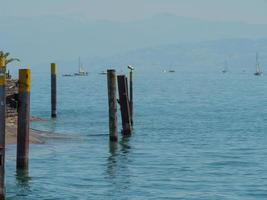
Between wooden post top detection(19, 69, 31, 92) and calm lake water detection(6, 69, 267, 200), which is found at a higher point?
wooden post top detection(19, 69, 31, 92)

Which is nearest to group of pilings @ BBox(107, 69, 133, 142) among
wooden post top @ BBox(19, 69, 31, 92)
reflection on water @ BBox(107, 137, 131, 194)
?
reflection on water @ BBox(107, 137, 131, 194)

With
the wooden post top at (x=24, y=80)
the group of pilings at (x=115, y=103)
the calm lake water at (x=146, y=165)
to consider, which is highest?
the wooden post top at (x=24, y=80)

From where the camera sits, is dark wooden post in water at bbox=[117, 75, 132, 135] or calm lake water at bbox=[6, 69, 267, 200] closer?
calm lake water at bbox=[6, 69, 267, 200]

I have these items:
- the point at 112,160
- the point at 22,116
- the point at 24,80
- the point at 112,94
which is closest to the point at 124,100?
the point at 112,94

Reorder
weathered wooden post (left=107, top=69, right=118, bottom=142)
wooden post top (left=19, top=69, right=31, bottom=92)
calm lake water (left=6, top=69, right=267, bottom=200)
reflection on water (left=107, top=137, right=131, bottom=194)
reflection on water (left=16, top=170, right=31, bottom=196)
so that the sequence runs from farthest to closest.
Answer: weathered wooden post (left=107, top=69, right=118, bottom=142) < reflection on water (left=107, top=137, right=131, bottom=194) < calm lake water (left=6, top=69, right=267, bottom=200) < reflection on water (left=16, top=170, right=31, bottom=196) < wooden post top (left=19, top=69, right=31, bottom=92)

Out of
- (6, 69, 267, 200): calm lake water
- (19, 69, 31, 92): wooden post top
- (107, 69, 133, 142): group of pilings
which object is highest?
(19, 69, 31, 92): wooden post top

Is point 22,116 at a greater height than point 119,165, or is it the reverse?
point 22,116

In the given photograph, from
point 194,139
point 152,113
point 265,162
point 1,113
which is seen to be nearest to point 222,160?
point 265,162

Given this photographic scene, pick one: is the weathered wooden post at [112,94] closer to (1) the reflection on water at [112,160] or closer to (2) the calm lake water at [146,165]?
(1) the reflection on water at [112,160]

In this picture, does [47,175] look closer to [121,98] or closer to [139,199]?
[139,199]

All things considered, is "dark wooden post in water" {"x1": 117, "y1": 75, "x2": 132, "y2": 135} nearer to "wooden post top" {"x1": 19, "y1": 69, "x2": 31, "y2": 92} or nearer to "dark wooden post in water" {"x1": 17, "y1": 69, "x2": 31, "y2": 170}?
"dark wooden post in water" {"x1": 17, "y1": 69, "x2": 31, "y2": 170}

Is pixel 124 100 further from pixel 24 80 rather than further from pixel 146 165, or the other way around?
pixel 24 80

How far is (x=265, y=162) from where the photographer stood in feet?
97.2

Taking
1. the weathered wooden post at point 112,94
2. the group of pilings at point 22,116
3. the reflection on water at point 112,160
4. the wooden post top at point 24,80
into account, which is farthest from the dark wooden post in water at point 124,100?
the wooden post top at point 24,80
